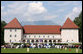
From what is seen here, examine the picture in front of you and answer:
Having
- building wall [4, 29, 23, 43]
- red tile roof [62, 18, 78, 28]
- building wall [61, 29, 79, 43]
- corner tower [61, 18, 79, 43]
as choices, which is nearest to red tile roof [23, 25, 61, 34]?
building wall [61, 29, 79, 43]

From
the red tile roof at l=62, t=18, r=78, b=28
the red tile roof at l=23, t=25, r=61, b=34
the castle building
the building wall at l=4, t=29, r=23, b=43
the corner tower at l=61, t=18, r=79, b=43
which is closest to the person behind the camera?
the corner tower at l=61, t=18, r=79, b=43

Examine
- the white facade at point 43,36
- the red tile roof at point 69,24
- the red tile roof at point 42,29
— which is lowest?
the white facade at point 43,36

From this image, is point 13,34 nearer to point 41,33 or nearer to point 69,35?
point 41,33

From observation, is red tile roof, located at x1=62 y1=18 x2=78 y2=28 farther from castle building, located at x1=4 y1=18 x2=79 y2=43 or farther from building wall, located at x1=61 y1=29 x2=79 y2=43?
building wall, located at x1=61 y1=29 x2=79 y2=43

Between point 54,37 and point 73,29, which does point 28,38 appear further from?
point 73,29

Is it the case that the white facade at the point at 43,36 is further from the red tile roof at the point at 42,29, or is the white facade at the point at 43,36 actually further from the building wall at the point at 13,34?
the red tile roof at the point at 42,29

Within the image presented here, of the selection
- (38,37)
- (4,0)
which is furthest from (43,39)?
(4,0)

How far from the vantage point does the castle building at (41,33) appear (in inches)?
3004

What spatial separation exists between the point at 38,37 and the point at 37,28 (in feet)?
14.1

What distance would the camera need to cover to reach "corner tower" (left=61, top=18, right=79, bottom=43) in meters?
75.7

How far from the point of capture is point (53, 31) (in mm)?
81812

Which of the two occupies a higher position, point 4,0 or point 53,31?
point 4,0

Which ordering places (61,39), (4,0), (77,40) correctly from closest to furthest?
(4,0)
(77,40)
(61,39)

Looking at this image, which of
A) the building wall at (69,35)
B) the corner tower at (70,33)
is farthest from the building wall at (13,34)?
the corner tower at (70,33)
